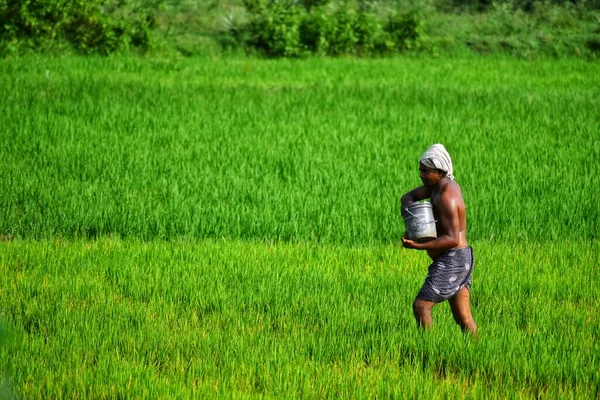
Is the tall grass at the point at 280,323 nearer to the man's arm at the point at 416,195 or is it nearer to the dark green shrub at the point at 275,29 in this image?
A: the man's arm at the point at 416,195

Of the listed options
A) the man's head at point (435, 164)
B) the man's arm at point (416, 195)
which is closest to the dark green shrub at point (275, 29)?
the man's arm at point (416, 195)

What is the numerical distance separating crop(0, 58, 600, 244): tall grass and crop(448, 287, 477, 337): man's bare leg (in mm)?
2293

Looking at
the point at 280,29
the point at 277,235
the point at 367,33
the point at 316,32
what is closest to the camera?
the point at 277,235

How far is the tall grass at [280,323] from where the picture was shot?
11.3 feet

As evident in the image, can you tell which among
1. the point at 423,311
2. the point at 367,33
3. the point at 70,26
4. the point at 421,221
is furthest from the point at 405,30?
the point at 421,221

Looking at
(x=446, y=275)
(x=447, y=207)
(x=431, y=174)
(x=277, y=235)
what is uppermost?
(x=431, y=174)

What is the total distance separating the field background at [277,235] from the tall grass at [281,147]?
0.09 ft

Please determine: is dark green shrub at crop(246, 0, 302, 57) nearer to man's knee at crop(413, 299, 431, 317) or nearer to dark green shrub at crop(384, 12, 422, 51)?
dark green shrub at crop(384, 12, 422, 51)

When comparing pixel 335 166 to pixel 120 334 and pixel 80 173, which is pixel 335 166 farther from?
pixel 120 334

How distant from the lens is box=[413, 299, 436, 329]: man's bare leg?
3.72 m

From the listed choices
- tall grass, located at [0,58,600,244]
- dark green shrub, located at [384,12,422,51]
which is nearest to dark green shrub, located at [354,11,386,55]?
dark green shrub, located at [384,12,422,51]

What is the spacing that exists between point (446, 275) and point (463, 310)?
0.77ft

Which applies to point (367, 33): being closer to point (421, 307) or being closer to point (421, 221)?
point (421, 307)

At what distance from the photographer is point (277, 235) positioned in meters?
6.19
